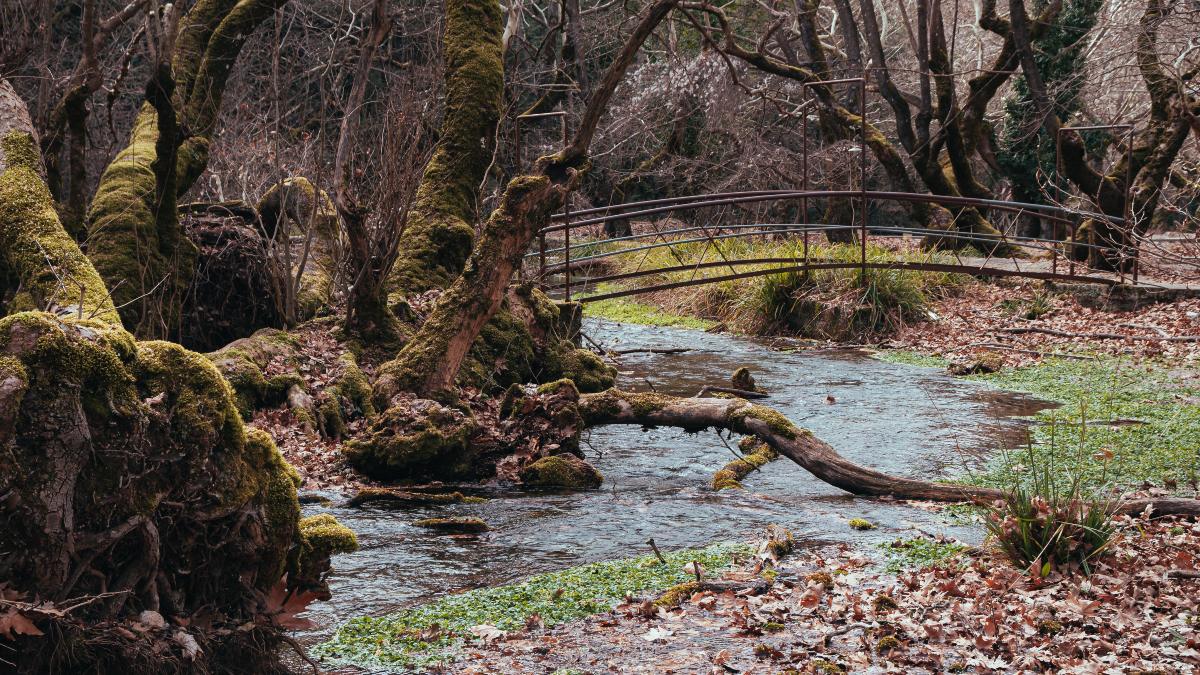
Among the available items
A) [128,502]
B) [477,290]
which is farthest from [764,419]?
[128,502]

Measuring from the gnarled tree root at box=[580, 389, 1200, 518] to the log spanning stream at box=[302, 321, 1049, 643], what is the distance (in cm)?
18

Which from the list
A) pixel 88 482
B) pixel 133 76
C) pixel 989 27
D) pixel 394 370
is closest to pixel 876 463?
pixel 394 370

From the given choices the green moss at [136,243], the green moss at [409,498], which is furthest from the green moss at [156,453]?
the green moss at [136,243]

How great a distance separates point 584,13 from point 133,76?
9027mm

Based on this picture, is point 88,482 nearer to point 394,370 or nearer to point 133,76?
point 394,370

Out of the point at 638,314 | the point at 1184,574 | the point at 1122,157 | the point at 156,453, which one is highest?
the point at 1122,157

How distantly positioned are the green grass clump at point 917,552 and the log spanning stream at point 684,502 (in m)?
0.22

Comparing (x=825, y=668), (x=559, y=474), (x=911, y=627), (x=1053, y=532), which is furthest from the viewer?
(x=559, y=474)

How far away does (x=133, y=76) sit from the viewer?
59.2ft

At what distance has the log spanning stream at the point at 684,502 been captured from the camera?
20.5 feet

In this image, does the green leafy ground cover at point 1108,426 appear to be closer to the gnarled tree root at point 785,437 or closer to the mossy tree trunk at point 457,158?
the gnarled tree root at point 785,437

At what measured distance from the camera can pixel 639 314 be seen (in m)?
19.1

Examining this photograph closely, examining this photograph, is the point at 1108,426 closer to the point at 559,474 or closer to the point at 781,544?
the point at 781,544

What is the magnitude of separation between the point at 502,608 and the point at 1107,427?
5.76 metres
